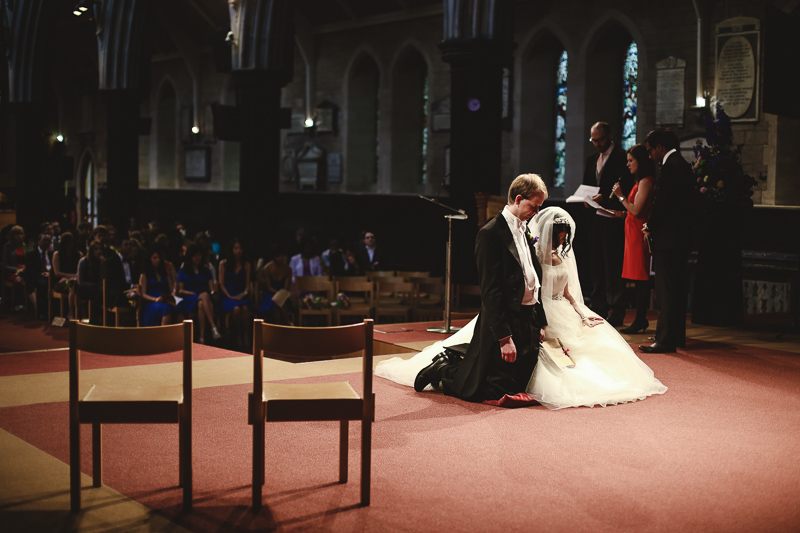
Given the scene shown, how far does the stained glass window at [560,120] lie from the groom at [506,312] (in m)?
8.96

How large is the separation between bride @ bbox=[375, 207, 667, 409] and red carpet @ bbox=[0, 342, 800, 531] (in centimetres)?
14

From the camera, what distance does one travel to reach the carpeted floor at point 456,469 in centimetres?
308

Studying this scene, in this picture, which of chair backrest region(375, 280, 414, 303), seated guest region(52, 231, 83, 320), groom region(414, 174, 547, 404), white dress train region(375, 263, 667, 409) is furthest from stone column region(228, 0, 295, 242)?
groom region(414, 174, 547, 404)

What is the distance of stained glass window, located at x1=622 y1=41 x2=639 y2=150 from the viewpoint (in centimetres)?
1262

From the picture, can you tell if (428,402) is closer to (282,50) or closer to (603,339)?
(603,339)

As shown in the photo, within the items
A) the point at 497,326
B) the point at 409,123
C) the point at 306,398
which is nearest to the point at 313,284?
the point at 497,326

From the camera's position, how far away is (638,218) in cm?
662

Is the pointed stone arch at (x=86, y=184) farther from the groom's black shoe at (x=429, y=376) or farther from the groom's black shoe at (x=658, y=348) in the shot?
the groom's black shoe at (x=429, y=376)

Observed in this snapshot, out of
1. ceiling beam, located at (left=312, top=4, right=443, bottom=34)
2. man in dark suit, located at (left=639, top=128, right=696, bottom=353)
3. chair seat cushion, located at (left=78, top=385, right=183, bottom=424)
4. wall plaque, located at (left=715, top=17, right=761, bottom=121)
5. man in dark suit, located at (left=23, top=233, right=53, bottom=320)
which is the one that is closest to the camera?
chair seat cushion, located at (left=78, top=385, right=183, bottom=424)

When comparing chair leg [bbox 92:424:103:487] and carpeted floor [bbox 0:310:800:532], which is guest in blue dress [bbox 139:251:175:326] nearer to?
carpeted floor [bbox 0:310:800:532]

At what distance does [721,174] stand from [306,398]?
18.4ft

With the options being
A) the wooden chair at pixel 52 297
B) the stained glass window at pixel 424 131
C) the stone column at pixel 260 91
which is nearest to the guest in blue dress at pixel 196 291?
the wooden chair at pixel 52 297

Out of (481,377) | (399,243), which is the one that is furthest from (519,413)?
(399,243)

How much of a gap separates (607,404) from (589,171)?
2.81 meters
